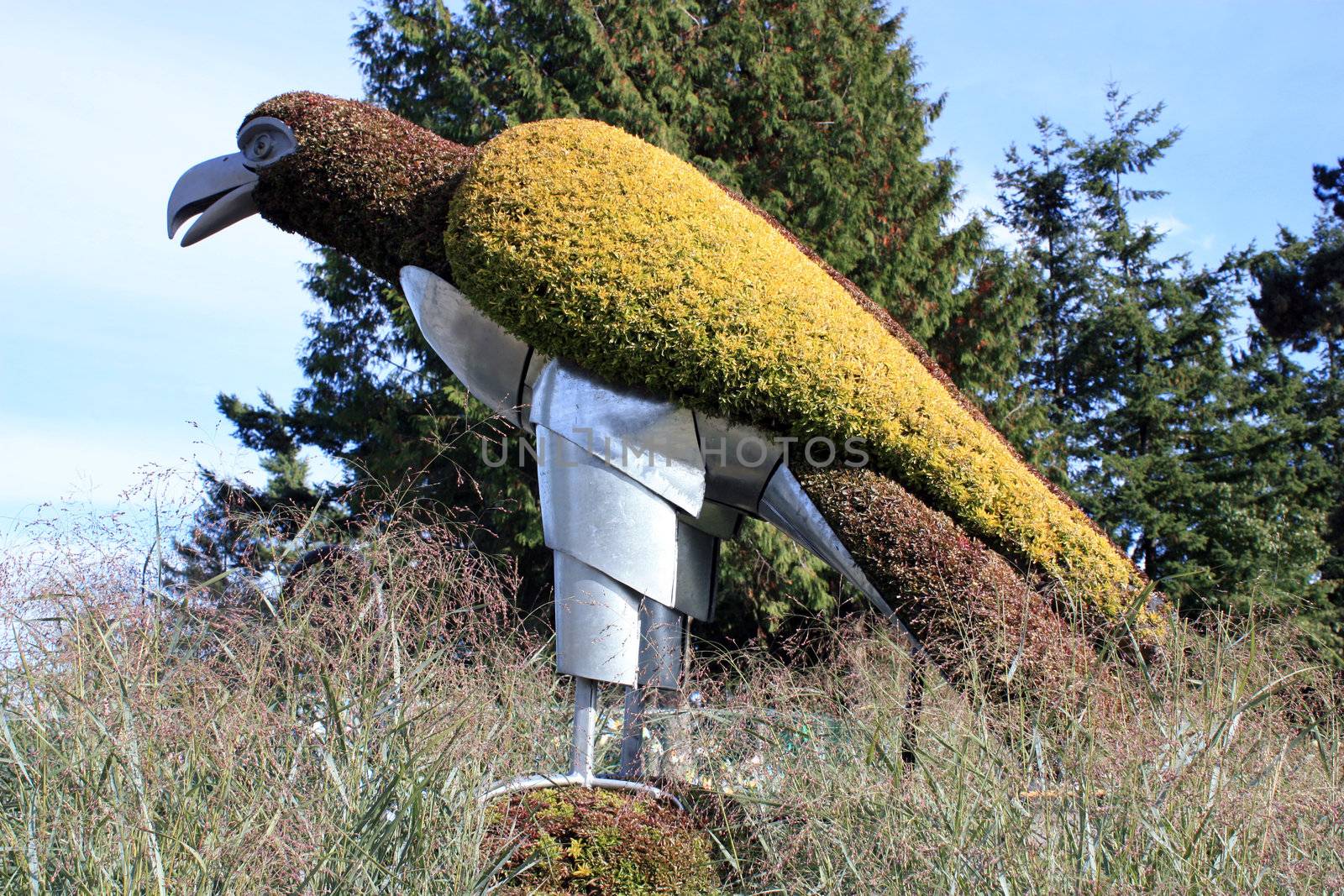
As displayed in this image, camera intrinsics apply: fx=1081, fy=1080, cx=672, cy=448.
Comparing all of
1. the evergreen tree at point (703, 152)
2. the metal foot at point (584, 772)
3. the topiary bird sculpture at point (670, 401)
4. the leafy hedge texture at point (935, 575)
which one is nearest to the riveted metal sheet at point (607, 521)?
the topiary bird sculpture at point (670, 401)

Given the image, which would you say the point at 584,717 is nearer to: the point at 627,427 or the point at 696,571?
the point at 696,571

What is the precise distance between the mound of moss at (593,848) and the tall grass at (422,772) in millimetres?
231

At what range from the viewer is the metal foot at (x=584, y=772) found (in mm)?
4387

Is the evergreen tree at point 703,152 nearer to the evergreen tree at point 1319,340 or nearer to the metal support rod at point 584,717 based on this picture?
the evergreen tree at point 1319,340

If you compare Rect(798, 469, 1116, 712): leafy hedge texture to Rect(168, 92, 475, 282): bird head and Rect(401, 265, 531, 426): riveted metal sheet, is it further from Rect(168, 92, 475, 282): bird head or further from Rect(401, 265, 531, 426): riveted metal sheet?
Rect(168, 92, 475, 282): bird head

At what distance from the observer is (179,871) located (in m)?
2.93

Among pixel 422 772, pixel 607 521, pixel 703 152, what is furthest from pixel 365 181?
pixel 703 152

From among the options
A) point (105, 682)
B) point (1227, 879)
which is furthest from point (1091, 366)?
point (105, 682)

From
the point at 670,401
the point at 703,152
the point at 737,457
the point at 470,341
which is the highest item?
the point at 703,152

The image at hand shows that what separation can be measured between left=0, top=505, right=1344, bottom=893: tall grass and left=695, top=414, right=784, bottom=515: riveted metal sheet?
1408mm

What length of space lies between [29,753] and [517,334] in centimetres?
265

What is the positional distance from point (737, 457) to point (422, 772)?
95.6 inches

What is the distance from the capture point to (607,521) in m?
4.88

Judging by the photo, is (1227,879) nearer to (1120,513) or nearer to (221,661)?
(221,661)
